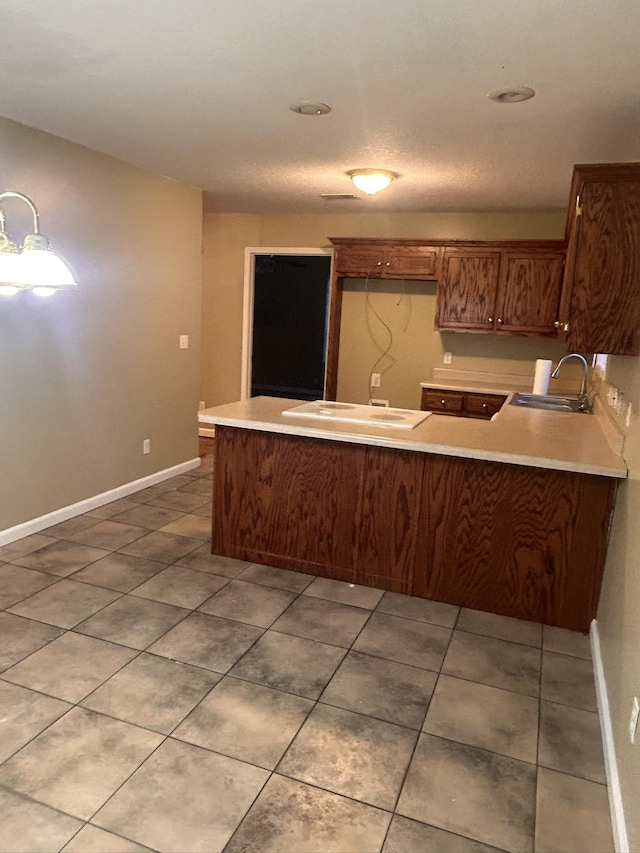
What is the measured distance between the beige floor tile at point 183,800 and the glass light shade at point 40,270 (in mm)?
1536

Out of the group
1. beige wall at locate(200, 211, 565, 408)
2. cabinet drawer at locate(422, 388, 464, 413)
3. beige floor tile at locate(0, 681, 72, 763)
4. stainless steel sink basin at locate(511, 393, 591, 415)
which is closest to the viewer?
beige floor tile at locate(0, 681, 72, 763)

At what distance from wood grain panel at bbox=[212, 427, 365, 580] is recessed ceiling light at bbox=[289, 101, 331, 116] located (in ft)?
5.32

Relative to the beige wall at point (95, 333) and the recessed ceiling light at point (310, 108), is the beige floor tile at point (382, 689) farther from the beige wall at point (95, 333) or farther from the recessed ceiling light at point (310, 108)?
the recessed ceiling light at point (310, 108)

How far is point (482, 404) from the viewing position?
16.6ft

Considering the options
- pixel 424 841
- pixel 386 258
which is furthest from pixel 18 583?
pixel 386 258

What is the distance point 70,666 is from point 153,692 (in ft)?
1.29

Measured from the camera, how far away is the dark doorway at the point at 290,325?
624cm

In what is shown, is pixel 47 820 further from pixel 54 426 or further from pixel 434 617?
pixel 54 426

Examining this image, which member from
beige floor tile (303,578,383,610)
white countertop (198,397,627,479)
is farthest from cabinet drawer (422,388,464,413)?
beige floor tile (303,578,383,610)

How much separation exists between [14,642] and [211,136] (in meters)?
2.75

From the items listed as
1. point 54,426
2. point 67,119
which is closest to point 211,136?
point 67,119

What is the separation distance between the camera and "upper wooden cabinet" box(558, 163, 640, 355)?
102 inches

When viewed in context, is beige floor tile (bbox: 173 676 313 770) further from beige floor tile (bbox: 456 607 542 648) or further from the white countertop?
the white countertop

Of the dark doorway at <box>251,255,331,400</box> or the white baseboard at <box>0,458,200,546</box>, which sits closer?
the white baseboard at <box>0,458,200,546</box>
